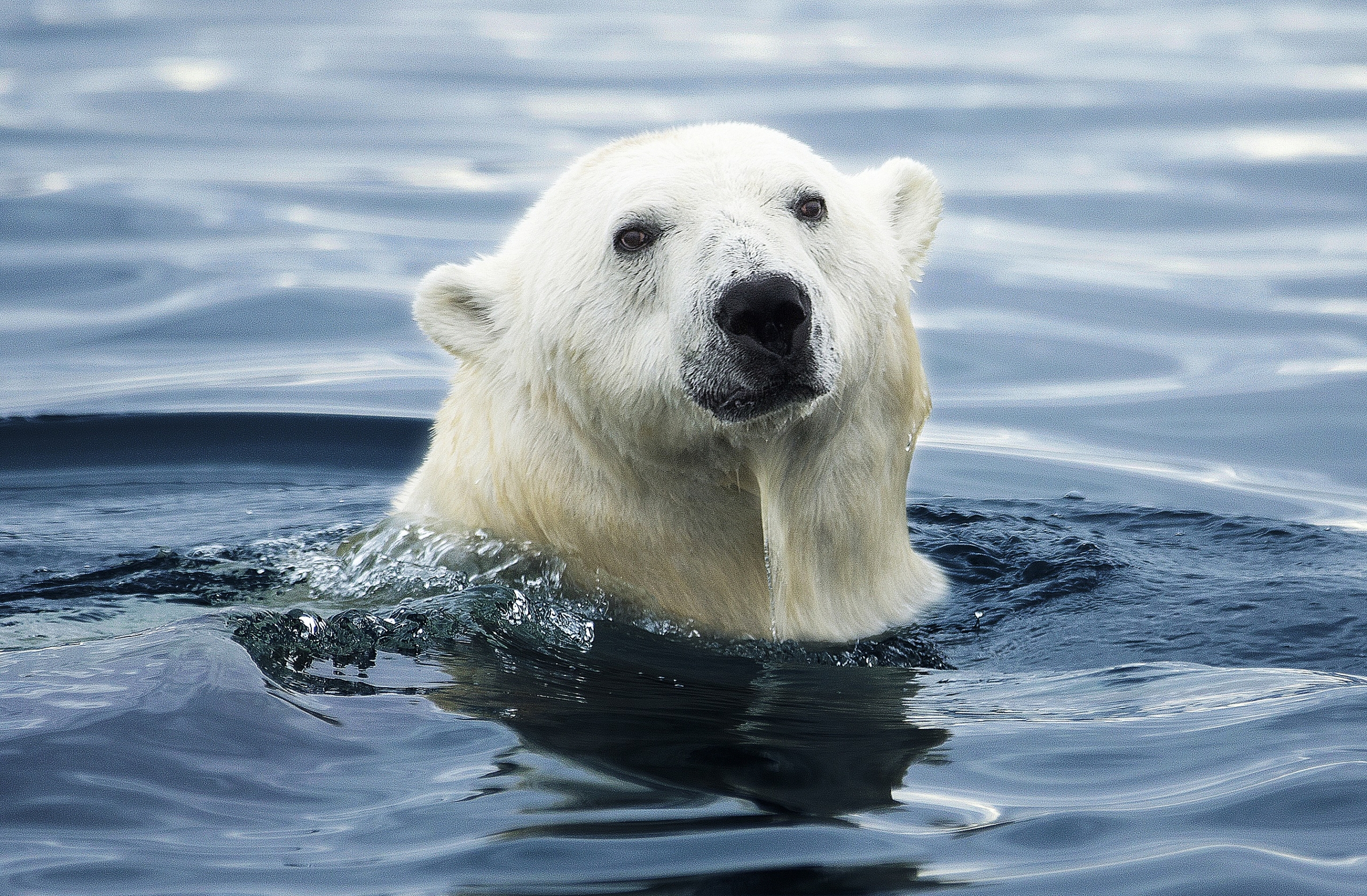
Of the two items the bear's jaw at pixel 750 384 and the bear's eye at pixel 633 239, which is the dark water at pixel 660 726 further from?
the bear's eye at pixel 633 239

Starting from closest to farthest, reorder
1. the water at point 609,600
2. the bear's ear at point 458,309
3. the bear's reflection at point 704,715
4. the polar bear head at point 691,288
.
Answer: the water at point 609,600, the bear's reflection at point 704,715, the polar bear head at point 691,288, the bear's ear at point 458,309

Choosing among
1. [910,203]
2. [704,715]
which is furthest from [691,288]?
[910,203]

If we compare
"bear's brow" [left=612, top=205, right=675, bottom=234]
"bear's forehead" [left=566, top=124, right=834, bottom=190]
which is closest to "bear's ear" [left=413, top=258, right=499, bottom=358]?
"bear's forehead" [left=566, top=124, right=834, bottom=190]

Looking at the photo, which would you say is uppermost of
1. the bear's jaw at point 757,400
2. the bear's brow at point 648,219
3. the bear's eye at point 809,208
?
the bear's eye at point 809,208

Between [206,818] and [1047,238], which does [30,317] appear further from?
[206,818]

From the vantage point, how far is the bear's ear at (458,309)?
16.8 ft

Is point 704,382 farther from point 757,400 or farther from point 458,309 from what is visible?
point 458,309

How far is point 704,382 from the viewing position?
14.2ft

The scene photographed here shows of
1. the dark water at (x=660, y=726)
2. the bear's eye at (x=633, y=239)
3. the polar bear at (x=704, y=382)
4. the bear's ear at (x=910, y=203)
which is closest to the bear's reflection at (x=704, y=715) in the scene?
the dark water at (x=660, y=726)

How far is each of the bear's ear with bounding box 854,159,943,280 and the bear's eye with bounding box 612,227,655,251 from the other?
37.3 inches

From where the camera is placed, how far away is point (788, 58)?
17.2 metres

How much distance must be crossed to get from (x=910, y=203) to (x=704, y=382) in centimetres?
Result: 132

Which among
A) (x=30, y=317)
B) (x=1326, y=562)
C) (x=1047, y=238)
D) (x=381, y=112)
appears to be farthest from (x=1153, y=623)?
(x=381, y=112)

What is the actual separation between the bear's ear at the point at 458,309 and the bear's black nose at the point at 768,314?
119 centimetres
